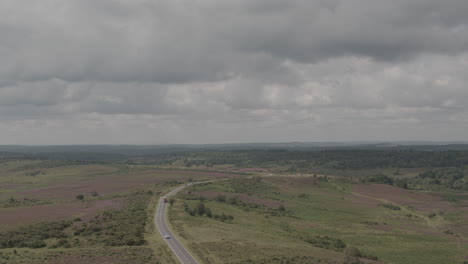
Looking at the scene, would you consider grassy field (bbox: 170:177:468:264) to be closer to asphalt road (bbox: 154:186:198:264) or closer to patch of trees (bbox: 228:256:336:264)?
patch of trees (bbox: 228:256:336:264)

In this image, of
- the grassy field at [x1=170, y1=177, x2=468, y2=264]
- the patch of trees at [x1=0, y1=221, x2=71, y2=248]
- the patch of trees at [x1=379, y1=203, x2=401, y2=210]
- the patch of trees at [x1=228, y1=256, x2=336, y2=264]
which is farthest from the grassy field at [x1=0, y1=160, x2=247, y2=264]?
the patch of trees at [x1=379, y1=203, x2=401, y2=210]

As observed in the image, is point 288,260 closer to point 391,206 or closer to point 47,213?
point 47,213

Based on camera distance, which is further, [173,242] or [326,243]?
[326,243]

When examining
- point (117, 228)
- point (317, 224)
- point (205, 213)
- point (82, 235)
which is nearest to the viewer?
point (82, 235)

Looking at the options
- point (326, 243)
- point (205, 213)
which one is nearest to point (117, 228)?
point (205, 213)

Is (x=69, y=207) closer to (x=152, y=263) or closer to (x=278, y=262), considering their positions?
(x=152, y=263)

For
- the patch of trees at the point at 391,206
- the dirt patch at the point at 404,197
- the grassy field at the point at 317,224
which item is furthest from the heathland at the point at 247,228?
the dirt patch at the point at 404,197

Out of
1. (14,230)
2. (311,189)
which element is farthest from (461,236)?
(14,230)
